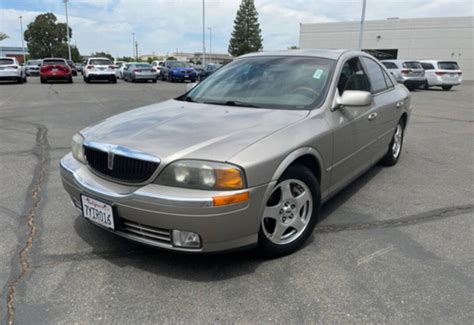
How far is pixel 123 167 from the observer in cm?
268

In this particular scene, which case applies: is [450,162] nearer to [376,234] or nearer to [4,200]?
[376,234]

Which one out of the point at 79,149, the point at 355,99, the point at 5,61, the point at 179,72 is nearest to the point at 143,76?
the point at 179,72

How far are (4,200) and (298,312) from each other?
10.9 ft

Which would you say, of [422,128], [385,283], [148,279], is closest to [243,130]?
[148,279]

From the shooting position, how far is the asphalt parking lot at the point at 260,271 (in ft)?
7.91

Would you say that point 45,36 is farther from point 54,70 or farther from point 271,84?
point 271,84

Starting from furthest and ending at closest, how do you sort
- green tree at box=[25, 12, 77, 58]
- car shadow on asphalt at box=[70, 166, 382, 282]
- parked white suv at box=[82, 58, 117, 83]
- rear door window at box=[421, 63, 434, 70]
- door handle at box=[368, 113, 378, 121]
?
green tree at box=[25, 12, 77, 58] < parked white suv at box=[82, 58, 117, 83] < rear door window at box=[421, 63, 434, 70] < door handle at box=[368, 113, 378, 121] < car shadow on asphalt at box=[70, 166, 382, 282]

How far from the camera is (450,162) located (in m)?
6.08

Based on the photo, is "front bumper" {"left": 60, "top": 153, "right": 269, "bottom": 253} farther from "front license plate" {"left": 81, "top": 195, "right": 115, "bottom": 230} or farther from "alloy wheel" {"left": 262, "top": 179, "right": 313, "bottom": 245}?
"alloy wheel" {"left": 262, "top": 179, "right": 313, "bottom": 245}

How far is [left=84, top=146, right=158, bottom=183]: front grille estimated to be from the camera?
2586mm

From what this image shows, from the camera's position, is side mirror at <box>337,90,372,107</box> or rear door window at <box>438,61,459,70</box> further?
rear door window at <box>438,61,459,70</box>

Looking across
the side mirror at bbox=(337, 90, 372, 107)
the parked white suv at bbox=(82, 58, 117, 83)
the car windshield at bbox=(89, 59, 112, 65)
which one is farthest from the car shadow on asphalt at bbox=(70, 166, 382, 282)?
the car windshield at bbox=(89, 59, 112, 65)

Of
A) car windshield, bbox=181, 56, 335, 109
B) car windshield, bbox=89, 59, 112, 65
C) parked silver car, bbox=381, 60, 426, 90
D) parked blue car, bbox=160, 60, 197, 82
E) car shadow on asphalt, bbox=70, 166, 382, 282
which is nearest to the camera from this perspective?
car shadow on asphalt, bbox=70, 166, 382, 282

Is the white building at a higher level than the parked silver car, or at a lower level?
higher
